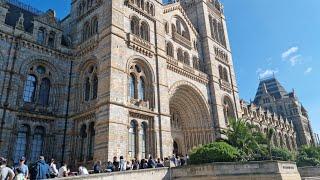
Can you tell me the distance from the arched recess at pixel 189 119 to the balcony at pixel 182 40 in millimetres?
5024

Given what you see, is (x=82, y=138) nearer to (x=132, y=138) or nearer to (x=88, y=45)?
(x=132, y=138)

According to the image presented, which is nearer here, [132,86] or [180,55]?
[132,86]

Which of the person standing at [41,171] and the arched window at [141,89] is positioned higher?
the arched window at [141,89]

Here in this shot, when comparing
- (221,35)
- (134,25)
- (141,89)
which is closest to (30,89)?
(141,89)

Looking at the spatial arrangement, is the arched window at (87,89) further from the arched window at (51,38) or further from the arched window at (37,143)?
the arched window at (51,38)

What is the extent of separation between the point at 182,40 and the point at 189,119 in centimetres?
887

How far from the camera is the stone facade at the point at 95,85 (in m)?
19.4

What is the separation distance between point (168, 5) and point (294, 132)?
5198 cm

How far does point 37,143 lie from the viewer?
20547 millimetres

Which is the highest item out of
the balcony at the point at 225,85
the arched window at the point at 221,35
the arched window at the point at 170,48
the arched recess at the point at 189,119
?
the arched window at the point at 221,35

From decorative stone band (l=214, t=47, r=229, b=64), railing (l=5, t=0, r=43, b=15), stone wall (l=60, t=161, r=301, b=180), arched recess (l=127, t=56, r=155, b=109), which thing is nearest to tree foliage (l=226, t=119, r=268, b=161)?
stone wall (l=60, t=161, r=301, b=180)

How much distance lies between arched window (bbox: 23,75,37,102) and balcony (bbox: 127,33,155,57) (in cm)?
819

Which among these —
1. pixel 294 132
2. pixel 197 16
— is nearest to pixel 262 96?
pixel 294 132

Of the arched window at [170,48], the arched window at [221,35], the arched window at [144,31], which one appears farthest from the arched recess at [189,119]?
the arched window at [221,35]
